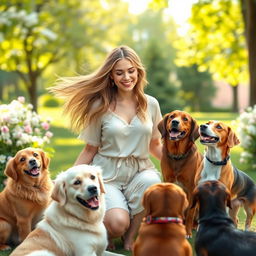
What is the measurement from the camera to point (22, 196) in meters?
5.36

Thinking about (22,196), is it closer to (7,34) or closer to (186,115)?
(186,115)

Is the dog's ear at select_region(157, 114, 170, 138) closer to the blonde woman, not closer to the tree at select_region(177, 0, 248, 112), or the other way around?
the blonde woman

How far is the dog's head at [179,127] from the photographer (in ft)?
17.4

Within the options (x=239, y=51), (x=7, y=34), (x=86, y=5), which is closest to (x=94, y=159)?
(x=7, y=34)

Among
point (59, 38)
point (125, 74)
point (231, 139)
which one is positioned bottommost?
point (231, 139)

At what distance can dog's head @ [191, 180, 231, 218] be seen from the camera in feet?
13.4

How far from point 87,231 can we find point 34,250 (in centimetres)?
54

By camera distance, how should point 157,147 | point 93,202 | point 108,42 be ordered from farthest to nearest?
point 108,42 < point 157,147 < point 93,202

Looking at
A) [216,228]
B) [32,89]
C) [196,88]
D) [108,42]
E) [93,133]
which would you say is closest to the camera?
[216,228]

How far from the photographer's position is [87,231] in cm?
450

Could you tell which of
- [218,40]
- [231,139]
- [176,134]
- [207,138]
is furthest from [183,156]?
[218,40]

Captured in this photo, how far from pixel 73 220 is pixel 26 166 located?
3.63 ft

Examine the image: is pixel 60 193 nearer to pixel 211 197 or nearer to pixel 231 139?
pixel 211 197

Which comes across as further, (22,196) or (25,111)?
(25,111)
